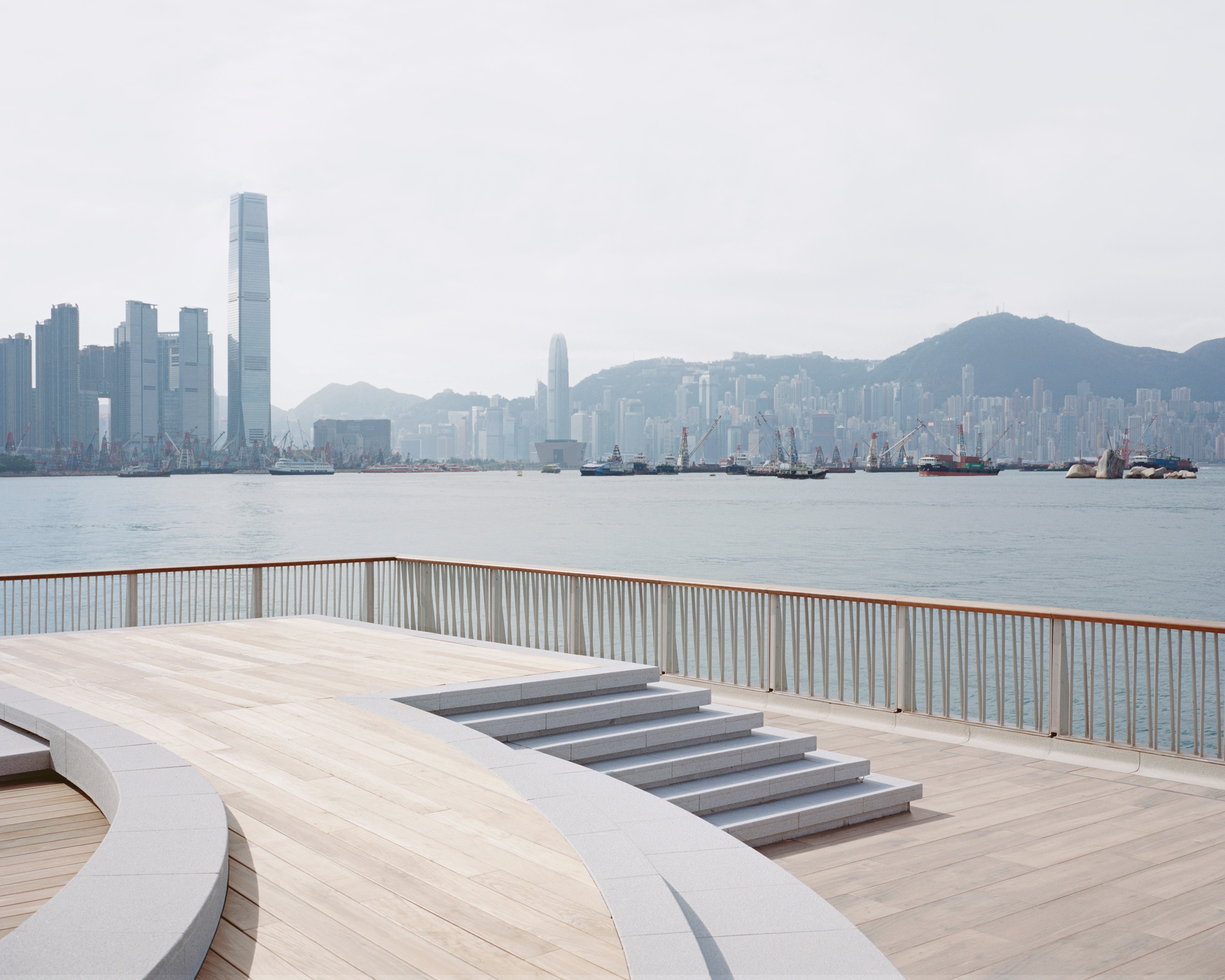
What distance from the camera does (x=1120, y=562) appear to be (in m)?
52.9

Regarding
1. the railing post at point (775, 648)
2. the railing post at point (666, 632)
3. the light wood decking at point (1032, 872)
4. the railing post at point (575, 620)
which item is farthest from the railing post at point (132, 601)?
the light wood decking at point (1032, 872)

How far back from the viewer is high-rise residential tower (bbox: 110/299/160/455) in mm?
173750

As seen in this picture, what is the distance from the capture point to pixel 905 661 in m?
8.94

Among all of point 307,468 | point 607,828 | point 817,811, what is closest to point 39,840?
point 607,828

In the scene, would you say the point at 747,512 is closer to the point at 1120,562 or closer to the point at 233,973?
the point at 1120,562

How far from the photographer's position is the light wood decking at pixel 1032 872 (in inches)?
180

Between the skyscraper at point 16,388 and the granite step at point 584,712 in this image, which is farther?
the skyscraper at point 16,388

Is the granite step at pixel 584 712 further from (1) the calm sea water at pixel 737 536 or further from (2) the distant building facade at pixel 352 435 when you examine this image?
(2) the distant building facade at pixel 352 435

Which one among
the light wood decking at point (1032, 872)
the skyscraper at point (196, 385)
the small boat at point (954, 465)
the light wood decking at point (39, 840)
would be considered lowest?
the light wood decking at point (1032, 872)

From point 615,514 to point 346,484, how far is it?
3701 inches

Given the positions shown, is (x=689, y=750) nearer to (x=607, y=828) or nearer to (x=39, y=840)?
(x=607, y=828)

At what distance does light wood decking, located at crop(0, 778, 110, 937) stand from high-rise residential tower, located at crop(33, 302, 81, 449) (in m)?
180

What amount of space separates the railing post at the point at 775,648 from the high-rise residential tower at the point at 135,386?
183 m

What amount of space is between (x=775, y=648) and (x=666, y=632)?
47.5 inches
